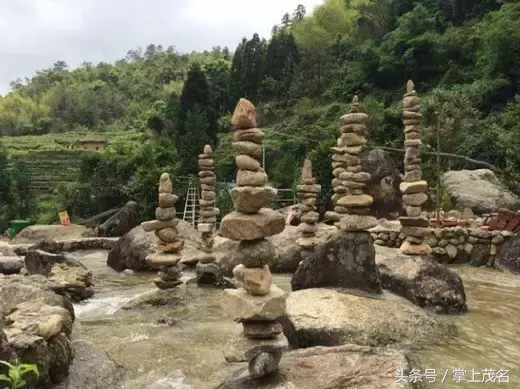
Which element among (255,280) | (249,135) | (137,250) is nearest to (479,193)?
(137,250)

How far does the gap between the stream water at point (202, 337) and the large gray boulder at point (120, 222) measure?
366 inches

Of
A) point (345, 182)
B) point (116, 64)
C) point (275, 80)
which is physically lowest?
point (345, 182)

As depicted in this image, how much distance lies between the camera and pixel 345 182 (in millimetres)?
8578

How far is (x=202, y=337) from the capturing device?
267 inches

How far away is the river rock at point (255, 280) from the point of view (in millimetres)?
5590

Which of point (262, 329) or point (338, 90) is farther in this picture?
point (338, 90)

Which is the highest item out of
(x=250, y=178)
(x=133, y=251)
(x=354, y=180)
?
(x=250, y=178)

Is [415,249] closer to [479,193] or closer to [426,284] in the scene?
[426,284]

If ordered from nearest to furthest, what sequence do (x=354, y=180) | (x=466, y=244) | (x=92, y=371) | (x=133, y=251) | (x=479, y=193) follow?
1. (x=92, y=371)
2. (x=354, y=180)
3. (x=466, y=244)
4. (x=133, y=251)
5. (x=479, y=193)

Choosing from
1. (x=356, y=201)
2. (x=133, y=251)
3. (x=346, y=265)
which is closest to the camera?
(x=346, y=265)

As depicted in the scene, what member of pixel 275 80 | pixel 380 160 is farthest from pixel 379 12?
pixel 380 160

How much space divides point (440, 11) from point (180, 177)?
1083 inches

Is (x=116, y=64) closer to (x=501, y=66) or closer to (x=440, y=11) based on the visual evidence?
(x=440, y=11)

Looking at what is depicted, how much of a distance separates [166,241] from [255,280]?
14.2 ft
